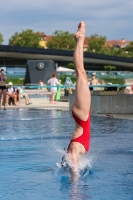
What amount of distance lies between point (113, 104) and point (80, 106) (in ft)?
38.8

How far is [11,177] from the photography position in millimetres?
6543

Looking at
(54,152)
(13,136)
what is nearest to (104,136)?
(13,136)

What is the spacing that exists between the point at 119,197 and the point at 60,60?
7338cm

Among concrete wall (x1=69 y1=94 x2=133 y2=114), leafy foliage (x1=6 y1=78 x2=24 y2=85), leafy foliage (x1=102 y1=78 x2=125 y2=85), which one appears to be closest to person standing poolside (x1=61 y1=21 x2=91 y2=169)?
concrete wall (x1=69 y1=94 x2=133 y2=114)

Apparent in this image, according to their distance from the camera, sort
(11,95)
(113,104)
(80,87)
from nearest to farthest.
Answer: (80,87)
(113,104)
(11,95)

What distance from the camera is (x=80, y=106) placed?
6215 mm

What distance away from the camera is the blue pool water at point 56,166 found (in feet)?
18.5

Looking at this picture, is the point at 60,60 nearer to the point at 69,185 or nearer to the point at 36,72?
the point at 36,72

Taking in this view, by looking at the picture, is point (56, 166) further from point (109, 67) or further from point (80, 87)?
point (109, 67)

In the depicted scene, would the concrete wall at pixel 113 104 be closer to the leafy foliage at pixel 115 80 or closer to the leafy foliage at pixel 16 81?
the leafy foliage at pixel 115 80

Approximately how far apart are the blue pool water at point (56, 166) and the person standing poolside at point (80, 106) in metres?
0.36

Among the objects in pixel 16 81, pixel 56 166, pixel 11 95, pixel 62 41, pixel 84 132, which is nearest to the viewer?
pixel 84 132

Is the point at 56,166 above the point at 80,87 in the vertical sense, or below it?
below

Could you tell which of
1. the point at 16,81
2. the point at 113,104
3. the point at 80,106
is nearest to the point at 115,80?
the point at 16,81
